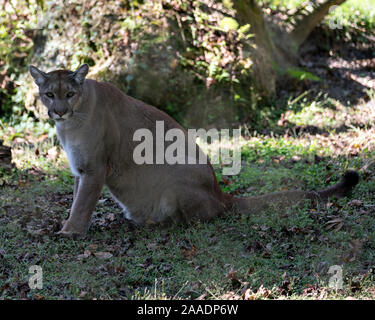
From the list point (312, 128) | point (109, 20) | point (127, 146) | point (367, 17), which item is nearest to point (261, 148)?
point (312, 128)

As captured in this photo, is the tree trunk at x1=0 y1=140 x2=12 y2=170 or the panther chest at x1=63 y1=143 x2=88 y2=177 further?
the tree trunk at x1=0 y1=140 x2=12 y2=170

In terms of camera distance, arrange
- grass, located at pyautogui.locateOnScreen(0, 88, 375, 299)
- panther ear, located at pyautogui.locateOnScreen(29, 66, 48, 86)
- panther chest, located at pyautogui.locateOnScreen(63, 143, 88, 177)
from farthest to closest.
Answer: panther chest, located at pyautogui.locateOnScreen(63, 143, 88, 177)
panther ear, located at pyautogui.locateOnScreen(29, 66, 48, 86)
grass, located at pyautogui.locateOnScreen(0, 88, 375, 299)

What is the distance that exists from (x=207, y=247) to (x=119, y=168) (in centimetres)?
135

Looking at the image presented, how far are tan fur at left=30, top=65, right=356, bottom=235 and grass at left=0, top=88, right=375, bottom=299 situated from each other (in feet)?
0.60

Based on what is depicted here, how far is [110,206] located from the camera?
21.7 feet

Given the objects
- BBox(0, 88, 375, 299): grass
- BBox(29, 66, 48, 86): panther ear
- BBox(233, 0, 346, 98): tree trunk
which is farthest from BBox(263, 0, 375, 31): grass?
BBox(29, 66, 48, 86): panther ear

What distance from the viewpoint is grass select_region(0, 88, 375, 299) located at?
169 inches

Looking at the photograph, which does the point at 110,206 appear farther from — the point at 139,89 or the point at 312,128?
the point at 312,128

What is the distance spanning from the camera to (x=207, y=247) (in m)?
5.18

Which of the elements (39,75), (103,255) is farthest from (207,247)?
(39,75)

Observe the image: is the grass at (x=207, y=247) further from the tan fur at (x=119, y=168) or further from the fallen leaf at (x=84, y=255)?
the tan fur at (x=119, y=168)

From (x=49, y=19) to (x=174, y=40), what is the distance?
250 cm

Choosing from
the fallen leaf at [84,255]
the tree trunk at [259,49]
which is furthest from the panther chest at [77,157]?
the tree trunk at [259,49]

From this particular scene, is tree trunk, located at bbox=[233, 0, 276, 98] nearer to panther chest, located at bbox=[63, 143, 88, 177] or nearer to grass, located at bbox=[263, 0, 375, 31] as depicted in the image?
grass, located at bbox=[263, 0, 375, 31]
